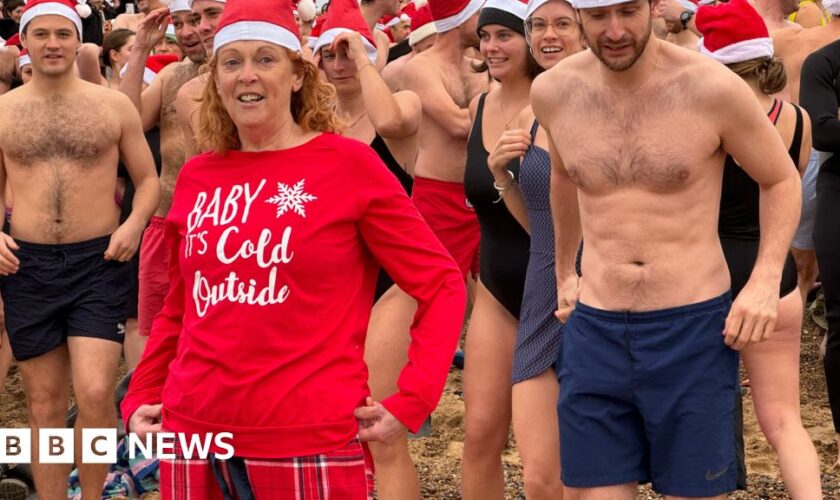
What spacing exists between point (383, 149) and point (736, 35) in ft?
5.53

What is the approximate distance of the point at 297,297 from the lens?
342 cm

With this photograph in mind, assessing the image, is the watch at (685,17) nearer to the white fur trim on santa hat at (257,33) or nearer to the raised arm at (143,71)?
the raised arm at (143,71)

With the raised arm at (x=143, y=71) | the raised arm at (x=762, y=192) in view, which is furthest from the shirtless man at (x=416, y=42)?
the raised arm at (x=762, y=192)

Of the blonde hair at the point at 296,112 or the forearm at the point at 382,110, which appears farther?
the forearm at the point at 382,110

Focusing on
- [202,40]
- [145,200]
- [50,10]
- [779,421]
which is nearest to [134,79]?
Answer: [202,40]

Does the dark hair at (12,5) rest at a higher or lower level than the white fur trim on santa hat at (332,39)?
higher

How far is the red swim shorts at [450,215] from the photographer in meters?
6.18

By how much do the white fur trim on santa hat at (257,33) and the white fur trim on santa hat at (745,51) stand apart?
1.79m

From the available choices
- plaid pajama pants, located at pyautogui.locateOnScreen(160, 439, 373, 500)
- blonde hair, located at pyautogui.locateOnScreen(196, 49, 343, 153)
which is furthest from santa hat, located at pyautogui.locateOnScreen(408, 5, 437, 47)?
plaid pajama pants, located at pyautogui.locateOnScreen(160, 439, 373, 500)

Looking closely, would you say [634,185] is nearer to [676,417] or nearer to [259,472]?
[676,417]

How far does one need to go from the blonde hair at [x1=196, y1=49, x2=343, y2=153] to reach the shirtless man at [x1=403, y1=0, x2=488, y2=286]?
237 cm

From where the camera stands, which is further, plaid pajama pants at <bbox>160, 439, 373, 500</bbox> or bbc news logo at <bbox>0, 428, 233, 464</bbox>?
bbc news logo at <bbox>0, 428, 233, 464</bbox>

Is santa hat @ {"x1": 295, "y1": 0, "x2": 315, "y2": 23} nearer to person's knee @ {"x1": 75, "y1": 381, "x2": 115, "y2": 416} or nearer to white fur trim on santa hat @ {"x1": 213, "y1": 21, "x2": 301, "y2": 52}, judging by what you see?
person's knee @ {"x1": 75, "y1": 381, "x2": 115, "y2": 416}

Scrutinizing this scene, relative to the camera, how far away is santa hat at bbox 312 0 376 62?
19.6 ft
